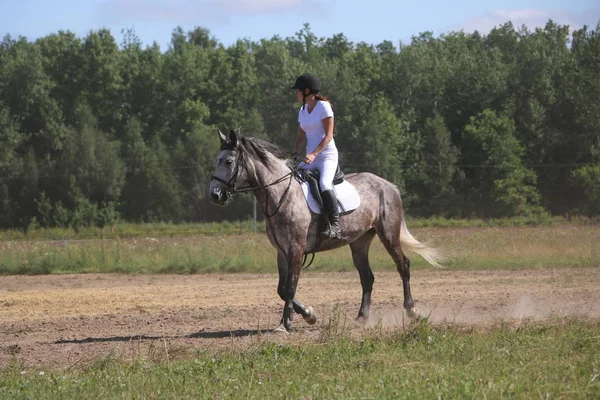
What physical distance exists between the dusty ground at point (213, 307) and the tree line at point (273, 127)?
121 ft

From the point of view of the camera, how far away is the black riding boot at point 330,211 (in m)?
11.5

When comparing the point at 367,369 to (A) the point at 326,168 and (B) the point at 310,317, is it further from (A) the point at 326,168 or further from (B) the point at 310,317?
(A) the point at 326,168

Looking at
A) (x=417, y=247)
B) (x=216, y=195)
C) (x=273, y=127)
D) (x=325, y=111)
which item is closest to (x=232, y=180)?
(x=216, y=195)

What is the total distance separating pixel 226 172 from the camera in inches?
427

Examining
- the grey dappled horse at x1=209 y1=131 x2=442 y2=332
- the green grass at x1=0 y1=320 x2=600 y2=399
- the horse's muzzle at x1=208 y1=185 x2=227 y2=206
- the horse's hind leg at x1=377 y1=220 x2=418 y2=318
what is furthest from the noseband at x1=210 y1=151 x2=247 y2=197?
the horse's hind leg at x1=377 y1=220 x2=418 y2=318

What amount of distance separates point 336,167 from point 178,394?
5.03m

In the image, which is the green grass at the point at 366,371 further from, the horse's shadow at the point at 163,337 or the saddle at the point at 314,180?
the saddle at the point at 314,180

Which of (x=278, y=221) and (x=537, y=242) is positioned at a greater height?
(x=278, y=221)

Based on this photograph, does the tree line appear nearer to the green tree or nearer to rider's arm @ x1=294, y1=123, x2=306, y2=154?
the green tree

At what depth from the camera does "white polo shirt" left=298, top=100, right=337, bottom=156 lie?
11.3 metres

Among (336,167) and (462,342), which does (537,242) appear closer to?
(336,167)

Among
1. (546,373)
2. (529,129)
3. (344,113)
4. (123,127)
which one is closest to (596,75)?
(529,129)

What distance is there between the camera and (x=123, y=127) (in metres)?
67.2

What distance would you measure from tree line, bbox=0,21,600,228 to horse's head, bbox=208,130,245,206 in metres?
44.2
